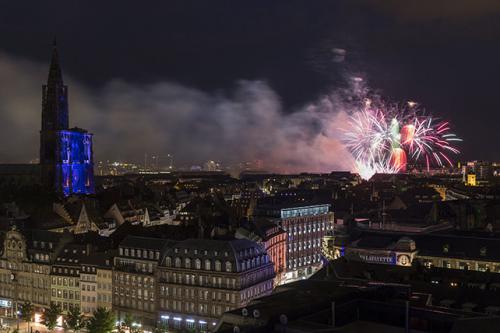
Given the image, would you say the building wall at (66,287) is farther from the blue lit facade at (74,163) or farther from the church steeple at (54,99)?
the church steeple at (54,99)

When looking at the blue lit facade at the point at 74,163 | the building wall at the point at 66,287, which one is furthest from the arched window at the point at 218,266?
the blue lit facade at the point at 74,163

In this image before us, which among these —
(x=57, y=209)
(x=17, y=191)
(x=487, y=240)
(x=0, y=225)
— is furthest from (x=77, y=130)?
(x=487, y=240)

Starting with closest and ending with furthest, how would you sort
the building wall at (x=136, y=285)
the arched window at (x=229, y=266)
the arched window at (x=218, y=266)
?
1. the arched window at (x=229, y=266)
2. the arched window at (x=218, y=266)
3. the building wall at (x=136, y=285)

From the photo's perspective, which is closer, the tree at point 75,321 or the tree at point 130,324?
the tree at point 75,321

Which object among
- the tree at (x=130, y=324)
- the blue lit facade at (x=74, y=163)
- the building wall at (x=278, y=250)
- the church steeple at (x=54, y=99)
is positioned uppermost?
the church steeple at (x=54, y=99)

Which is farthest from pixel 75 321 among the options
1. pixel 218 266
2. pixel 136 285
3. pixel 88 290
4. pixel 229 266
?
pixel 229 266

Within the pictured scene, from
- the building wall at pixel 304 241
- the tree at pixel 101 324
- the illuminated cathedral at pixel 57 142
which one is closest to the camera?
the tree at pixel 101 324

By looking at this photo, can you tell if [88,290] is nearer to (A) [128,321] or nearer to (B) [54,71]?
(A) [128,321]

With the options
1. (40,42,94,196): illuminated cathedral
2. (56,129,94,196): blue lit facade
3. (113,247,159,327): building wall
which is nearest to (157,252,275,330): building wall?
(113,247,159,327): building wall
